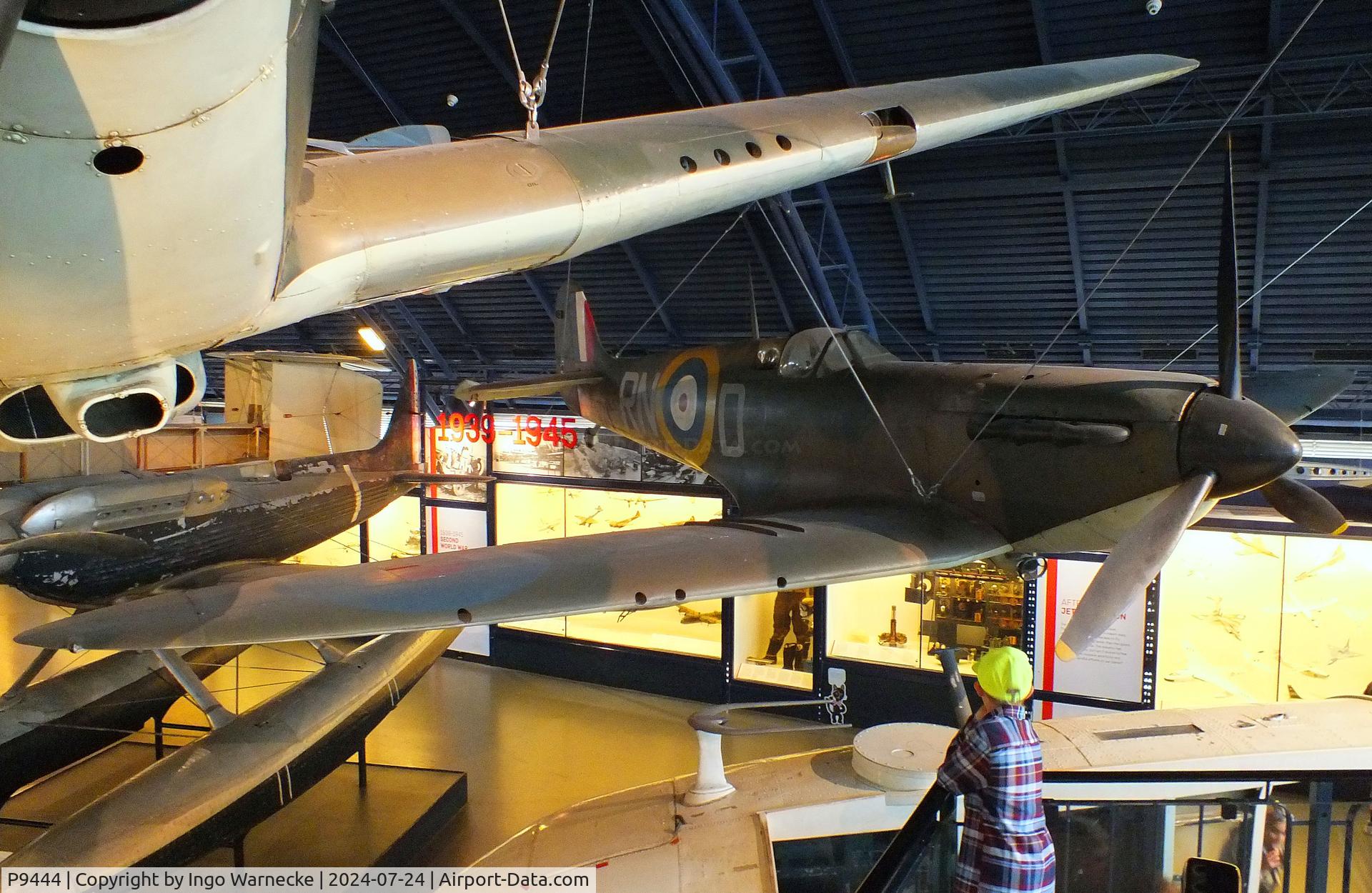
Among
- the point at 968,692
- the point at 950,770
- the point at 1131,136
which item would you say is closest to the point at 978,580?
the point at 968,692

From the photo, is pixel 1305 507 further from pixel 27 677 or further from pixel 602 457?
pixel 27 677

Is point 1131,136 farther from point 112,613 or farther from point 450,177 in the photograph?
point 112,613

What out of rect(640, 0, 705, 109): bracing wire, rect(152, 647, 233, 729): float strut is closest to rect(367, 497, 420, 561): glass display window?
rect(152, 647, 233, 729): float strut

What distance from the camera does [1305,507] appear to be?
11.6ft

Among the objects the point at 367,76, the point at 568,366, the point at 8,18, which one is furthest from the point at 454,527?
the point at 8,18

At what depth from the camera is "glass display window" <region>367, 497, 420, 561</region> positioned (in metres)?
10.9

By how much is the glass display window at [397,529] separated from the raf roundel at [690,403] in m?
6.03

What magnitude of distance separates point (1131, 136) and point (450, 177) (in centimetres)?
682

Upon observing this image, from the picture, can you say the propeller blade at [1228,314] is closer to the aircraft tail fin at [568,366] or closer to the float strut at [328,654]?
the aircraft tail fin at [568,366]

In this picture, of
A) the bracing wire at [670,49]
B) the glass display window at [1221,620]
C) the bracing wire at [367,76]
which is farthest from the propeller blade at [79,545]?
the glass display window at [1221,620]

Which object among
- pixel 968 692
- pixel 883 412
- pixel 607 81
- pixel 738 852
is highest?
pixel 607 81

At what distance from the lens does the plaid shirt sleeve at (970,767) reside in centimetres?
227

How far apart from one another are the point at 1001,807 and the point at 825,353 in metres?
3.18

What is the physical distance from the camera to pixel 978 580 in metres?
7.67
